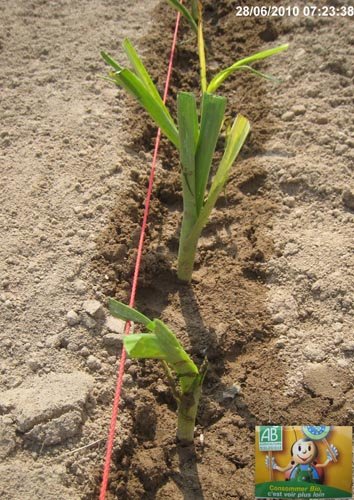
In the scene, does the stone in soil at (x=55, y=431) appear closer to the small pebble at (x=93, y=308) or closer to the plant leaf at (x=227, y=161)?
the small pebble at (x=93, y=308)

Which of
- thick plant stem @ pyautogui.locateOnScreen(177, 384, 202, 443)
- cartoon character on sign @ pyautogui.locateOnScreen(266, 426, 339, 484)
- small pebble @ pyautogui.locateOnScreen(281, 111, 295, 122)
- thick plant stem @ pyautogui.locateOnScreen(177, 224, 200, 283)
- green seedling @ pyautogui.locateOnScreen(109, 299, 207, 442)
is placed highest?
small pebble @ pyautogui.locateOnScreen(281, 111, 295, 122)

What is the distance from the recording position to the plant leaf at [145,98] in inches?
66.4

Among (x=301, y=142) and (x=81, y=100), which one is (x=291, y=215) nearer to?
(x=301, y=142)

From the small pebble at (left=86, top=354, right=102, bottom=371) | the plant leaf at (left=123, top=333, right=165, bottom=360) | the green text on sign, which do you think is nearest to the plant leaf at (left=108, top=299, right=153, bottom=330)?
the plant leaf at (left=123, top=333, right=165, bottom=360)

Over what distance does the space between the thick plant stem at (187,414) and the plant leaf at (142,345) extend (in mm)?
221

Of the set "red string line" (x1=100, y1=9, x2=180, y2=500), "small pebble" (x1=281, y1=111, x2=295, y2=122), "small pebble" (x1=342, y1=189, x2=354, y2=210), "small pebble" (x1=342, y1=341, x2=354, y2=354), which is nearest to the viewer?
"red string line" (x1=100, y1=9, x2=180, y2=500)

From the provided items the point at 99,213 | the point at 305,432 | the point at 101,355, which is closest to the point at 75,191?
the point at 99,213

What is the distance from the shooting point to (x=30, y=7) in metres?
2.91

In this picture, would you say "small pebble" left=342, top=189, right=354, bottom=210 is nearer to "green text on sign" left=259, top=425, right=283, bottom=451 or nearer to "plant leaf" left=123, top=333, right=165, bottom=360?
"green text on sign" left=259, top=425, right=283, bottom=451

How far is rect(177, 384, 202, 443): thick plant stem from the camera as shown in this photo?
1.62 metres

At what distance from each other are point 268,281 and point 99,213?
1.87 ft

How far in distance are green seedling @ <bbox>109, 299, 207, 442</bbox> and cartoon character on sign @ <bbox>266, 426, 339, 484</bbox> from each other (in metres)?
0.22

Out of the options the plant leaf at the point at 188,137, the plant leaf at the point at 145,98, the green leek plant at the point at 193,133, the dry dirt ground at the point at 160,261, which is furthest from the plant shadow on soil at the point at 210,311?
the plant leaf at the point at 145,98

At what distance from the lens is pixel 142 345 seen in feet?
4.60
